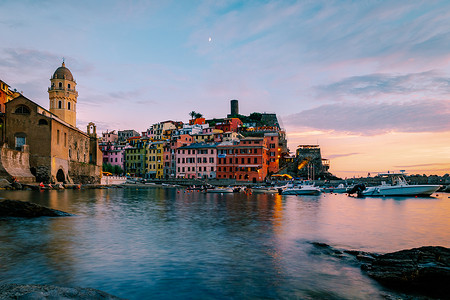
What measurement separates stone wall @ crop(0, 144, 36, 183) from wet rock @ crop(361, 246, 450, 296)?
5098cm

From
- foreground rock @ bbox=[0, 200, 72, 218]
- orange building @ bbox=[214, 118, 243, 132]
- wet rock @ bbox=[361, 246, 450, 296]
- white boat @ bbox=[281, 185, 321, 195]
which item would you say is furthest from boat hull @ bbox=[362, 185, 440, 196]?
orange building @ bbox=[214, 118, 243, 132]

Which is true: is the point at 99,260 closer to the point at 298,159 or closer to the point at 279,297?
the point at 279,297

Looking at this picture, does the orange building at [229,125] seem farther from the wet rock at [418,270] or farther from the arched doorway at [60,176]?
the wet rock at [418,270]

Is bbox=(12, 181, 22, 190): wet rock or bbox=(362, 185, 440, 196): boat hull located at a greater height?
bbox=(12, 181, 22, 190): wet rock

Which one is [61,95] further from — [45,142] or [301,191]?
[301,191]

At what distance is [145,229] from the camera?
19234 millimetres

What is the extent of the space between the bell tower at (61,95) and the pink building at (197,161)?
31.1m

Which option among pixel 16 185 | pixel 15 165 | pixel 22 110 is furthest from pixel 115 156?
pixel 16 185

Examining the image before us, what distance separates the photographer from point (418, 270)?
8.69 metres

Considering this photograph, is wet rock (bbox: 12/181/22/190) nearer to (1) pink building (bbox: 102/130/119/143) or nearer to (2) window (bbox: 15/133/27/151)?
(2) window (bbox: 15/133/27/151)

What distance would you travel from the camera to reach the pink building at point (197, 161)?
9094 cm

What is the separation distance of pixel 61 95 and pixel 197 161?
1566 inches

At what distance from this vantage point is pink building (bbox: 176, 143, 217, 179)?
298 feet

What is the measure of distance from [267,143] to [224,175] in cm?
1579
